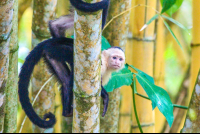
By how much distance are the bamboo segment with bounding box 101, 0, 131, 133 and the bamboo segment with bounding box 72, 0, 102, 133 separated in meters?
0.68

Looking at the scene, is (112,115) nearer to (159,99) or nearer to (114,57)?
(114,57)

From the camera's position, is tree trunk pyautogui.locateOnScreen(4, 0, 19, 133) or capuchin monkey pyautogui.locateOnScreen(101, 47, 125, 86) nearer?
tree trunk pyautogui.locateOnScreen(4, 0, 19, 133)

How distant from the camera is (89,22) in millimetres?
1176

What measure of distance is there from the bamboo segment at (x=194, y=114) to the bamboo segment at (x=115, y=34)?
2.67 ft

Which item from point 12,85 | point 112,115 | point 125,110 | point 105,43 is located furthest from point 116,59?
point 125,110

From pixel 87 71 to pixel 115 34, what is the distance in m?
0.80

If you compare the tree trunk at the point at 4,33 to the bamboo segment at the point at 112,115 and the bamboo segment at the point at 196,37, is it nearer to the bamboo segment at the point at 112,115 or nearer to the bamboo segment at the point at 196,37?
the bamboo segment at the point at 112,115

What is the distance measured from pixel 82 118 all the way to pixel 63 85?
1.96 ft

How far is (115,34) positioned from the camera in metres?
2.00

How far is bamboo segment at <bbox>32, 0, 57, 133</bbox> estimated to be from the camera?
2.07 m

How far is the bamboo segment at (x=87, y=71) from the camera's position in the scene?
1.19 metres

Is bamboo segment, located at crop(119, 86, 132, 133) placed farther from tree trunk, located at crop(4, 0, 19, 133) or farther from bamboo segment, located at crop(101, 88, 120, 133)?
tree trunk, located at crop(4, 0, 19, 133)

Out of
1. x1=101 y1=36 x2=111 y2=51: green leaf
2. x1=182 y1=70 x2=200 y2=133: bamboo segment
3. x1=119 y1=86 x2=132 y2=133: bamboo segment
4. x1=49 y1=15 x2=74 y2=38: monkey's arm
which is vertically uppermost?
x1=49 y1=15 x2=74 y2=38: monkey's arm

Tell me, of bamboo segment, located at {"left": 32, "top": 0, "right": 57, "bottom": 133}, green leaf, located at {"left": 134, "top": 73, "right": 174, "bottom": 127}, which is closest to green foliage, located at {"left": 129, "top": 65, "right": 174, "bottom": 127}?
green leaf, located at {"left": 134, "top": 73, "right": 174, "bottom": 127}
